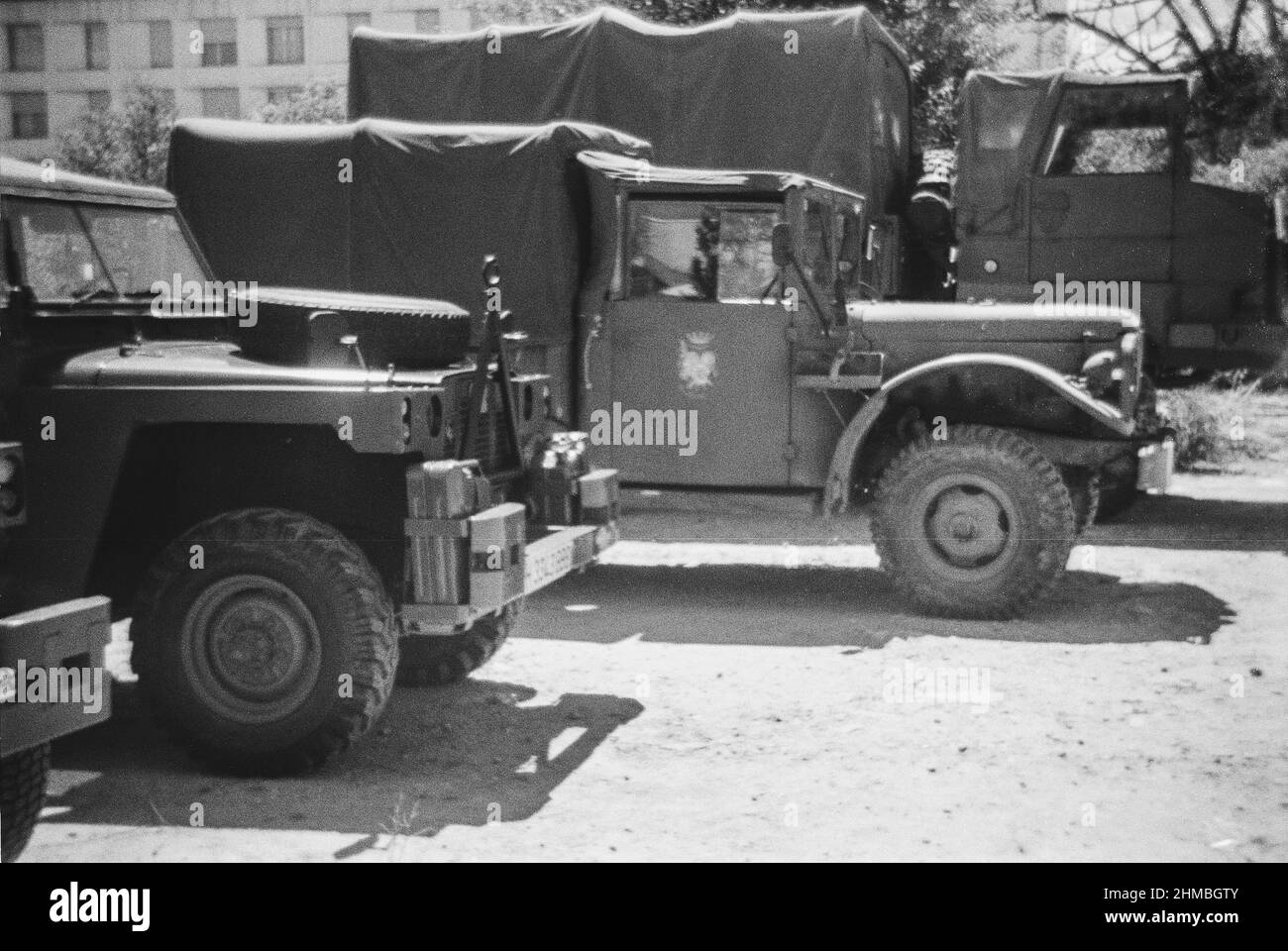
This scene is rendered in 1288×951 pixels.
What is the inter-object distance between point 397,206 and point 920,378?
9.25 ft

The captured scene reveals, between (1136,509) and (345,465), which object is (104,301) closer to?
(345,465)

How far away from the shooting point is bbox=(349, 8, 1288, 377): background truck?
11695 millimetres

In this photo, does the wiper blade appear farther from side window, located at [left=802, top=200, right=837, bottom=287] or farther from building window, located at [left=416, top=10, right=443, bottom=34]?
building window, located at [left=416, top=10, right=443, bottom=34]

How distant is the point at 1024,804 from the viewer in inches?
200

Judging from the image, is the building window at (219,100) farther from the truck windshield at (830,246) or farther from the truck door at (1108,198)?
the truck windshield at (830,246)

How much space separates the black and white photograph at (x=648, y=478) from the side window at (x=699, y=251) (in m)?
0.02

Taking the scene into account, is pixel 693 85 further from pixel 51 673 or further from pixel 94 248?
pixel 51 673

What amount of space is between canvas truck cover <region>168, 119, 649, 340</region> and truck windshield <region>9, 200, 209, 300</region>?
241cm

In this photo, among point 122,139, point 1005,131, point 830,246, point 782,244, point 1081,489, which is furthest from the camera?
point 122,139

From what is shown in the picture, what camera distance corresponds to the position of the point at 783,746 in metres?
5.84

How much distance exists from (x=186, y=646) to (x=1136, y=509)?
8.38 metres

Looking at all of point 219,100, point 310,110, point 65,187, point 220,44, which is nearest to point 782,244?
point 65,187

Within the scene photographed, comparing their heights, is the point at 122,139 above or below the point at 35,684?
above

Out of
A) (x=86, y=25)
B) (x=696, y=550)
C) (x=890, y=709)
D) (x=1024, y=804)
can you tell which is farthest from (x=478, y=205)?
(x=86, y=25)
